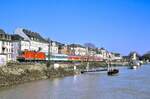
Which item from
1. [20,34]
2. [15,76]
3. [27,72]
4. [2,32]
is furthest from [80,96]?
[20,34]

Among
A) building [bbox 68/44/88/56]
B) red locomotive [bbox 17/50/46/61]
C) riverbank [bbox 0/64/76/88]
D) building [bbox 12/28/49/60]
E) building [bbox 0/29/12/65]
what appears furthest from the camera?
building [bbox 68/44/88/56]

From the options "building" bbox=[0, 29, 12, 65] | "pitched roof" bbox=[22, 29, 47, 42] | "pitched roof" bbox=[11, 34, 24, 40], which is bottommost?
"building" bbox=[0, 29, 12, 65]

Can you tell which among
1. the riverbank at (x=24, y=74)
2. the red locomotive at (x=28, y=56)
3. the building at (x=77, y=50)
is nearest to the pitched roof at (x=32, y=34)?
the red locomotive at (x=28, y=56)

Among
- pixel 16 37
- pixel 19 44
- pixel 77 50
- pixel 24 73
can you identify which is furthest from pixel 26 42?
pixel 77 50

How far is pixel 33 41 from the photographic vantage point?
98.2m

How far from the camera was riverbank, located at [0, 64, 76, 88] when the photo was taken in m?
47.7

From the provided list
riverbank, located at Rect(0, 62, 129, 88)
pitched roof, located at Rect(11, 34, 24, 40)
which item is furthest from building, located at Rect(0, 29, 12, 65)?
pitched roof, located at Rect(11, 34, 24, 40)

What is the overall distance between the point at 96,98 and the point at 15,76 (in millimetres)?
18773

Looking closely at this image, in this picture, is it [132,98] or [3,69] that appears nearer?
[132,98]

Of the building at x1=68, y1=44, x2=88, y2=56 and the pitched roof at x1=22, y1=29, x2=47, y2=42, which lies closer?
the pitched roof at x1=22, y1=29, x2=47, y2=42

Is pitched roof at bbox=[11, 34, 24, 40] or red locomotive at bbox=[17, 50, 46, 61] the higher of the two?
pitched roof at bbox=[11, 34, 24, 40]

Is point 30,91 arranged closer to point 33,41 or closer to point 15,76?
point 15,76

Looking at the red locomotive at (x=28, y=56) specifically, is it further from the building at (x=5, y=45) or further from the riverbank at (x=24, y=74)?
the riverbank at (x=24, y=74)

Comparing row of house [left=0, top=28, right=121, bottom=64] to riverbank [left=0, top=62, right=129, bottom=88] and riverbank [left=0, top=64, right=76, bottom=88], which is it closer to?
riverbank [left=0, top=62, right=129, bottom=88]
